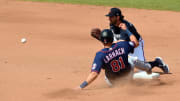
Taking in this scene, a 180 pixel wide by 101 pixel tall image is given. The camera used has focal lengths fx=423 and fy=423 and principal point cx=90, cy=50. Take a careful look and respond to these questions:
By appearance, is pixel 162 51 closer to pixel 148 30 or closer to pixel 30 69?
pixel 148 30

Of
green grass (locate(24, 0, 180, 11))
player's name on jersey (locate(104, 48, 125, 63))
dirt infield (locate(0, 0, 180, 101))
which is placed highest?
player's name on jersey (locate(104, 48, 125, 63))

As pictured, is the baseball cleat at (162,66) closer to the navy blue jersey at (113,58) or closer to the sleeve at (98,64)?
the navy blue jersey at (113,58)

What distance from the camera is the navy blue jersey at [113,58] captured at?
7.23 metres

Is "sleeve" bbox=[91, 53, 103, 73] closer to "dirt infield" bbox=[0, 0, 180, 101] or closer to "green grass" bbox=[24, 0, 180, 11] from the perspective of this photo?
"dirt infield" bbox=[0, 0, 180, 101]

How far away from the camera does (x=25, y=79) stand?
8812mm

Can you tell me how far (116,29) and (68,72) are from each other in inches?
67.4

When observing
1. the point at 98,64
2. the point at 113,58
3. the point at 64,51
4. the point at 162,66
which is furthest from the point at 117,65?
the point at 64,51

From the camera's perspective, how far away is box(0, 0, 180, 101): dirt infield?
24.3ft

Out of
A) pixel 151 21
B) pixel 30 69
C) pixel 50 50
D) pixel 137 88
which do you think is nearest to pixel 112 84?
pixel 137 88

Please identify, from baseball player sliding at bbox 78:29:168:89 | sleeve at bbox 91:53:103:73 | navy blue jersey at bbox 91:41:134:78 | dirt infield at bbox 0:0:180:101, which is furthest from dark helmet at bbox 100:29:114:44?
dirt infield at bbox 0:0:180:101

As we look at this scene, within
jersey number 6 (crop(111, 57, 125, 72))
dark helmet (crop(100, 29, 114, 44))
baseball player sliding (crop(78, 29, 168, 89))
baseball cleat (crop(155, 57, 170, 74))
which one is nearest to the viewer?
dark helmet (crop(100, 29, 114, 44))

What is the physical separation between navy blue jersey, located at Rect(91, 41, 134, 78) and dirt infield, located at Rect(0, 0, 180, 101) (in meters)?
0.43

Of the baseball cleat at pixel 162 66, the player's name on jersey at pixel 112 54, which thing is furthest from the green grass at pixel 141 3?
the player's name on jersey at pixel 112 54

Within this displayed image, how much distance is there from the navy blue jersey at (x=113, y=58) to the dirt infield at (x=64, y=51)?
43cm
